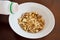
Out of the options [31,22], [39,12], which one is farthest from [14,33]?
[39,12]

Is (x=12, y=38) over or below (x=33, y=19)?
below

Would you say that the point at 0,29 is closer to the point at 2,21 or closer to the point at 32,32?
the point at 2,21

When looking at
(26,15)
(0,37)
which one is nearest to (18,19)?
(26,15)

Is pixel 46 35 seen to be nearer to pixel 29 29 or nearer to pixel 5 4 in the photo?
pixel 29 29

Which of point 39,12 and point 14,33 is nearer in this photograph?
point 14,33

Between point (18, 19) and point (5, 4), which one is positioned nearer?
point (5, 4)

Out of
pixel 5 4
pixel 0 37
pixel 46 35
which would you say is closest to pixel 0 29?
pixel 0 37

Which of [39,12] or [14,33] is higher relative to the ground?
[39,12]

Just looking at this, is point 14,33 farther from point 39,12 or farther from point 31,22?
point 39,12
